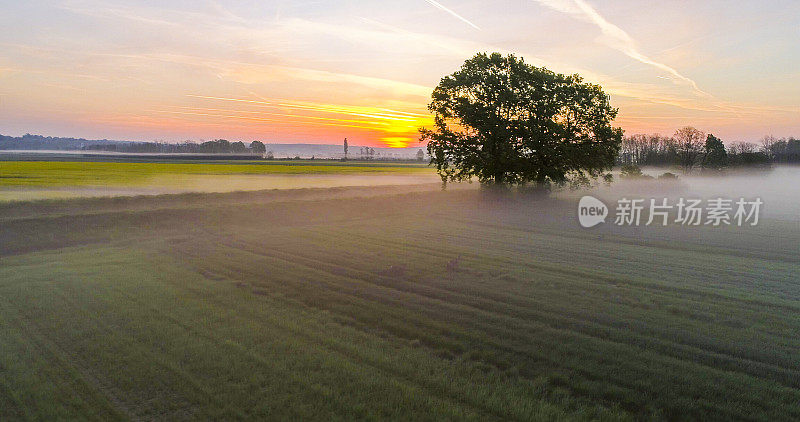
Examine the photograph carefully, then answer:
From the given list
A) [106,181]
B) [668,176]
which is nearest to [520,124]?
[668,176]

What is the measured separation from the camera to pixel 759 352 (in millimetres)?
9625

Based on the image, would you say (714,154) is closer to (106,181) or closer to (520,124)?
(520,124)

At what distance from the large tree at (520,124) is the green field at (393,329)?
20.9 m

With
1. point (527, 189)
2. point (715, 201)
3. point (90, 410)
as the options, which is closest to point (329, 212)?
point (527, 189)

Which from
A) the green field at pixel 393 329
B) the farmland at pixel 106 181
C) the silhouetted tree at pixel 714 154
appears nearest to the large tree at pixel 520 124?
the farmland at pixel 106 181

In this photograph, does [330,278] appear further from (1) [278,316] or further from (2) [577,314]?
(2) [577,314]

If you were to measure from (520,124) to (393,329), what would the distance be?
34.8 metres

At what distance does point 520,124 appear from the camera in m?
42.8

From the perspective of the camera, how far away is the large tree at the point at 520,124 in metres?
42.7

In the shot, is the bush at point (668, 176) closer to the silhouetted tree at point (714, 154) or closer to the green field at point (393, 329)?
the silhouetted tree at point (714, 154)

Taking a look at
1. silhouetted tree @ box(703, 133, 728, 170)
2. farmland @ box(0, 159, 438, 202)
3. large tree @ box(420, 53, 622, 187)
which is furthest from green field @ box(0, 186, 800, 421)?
silhouetted tree @ box(703, 133, 728, 170)

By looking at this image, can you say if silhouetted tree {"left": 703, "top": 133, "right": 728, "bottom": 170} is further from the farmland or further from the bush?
the farmland

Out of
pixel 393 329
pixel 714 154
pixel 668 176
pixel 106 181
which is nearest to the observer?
pixel 393 329

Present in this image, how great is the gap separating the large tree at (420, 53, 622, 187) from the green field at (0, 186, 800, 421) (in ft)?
68.4
